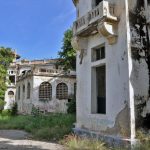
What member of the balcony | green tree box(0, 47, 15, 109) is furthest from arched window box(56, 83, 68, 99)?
the balcony

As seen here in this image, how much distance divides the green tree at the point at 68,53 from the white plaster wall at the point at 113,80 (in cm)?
2433

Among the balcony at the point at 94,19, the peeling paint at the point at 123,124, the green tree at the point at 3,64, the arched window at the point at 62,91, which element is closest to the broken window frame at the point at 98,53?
the balcony at the point at 94,19

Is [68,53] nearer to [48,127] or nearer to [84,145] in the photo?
[48,127]

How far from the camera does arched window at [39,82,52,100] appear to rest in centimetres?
3925

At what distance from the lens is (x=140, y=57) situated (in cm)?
1168

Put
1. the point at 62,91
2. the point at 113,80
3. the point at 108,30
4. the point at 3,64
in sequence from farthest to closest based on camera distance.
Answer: the point at 3,64
the point at 62,91
the point at 113,80
the point at 108,30

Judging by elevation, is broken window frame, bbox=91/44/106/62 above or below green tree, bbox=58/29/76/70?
below

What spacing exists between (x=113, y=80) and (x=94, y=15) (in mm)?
2863

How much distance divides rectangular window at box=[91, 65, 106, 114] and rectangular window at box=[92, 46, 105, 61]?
499 mm

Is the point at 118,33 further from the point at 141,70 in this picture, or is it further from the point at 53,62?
the point at 53,62

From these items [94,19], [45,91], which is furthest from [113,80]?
[45,91]

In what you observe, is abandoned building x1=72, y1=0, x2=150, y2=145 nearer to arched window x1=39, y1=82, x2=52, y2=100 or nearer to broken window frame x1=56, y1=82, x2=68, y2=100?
arched window x1=39, y1=82, x2=52, y2=100

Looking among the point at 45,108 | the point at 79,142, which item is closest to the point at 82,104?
the point at 79,142

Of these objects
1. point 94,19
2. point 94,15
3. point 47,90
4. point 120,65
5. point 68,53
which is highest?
point 68,53
